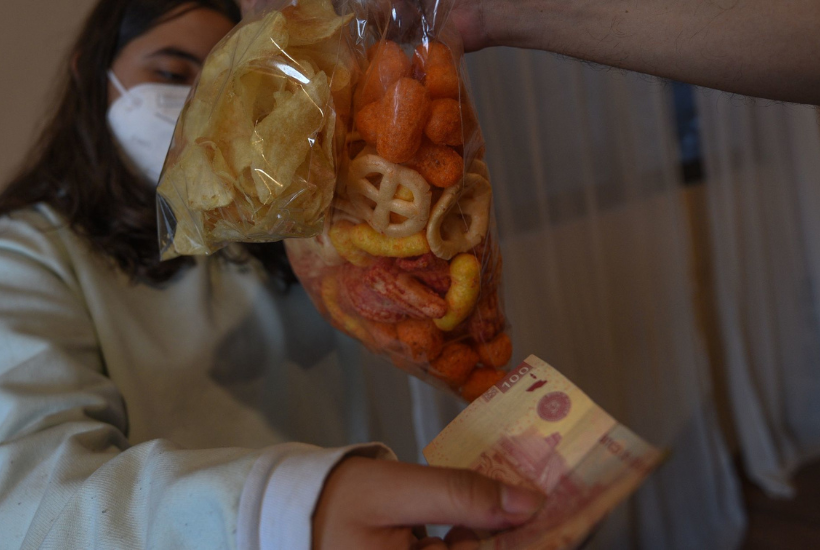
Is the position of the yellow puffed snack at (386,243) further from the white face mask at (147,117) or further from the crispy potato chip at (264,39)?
the white face mask at (147,117)

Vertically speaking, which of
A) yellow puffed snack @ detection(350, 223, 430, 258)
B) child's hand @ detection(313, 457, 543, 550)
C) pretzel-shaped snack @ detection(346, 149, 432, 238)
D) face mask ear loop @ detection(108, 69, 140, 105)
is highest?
face mask ear loop @ detection(108, 69, 140, 105)

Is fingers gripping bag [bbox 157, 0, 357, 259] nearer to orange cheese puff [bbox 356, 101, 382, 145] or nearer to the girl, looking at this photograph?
orange cheese puff [bbox 356, 101, 382, 145]

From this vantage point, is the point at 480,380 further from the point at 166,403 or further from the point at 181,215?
the point at 166,403

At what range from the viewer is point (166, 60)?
768 mm

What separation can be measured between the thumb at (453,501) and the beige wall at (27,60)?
1.04 metres

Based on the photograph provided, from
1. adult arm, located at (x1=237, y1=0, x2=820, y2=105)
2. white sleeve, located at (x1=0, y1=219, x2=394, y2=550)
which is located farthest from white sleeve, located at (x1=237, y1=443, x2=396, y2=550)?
adult arm, located at (x1=237, y1=0, x2=820, y2=105)

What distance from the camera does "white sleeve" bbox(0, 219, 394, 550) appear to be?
0.36 meters

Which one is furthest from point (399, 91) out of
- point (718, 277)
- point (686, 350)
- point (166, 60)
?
point (718, 277)

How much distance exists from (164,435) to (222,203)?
16.8 inches

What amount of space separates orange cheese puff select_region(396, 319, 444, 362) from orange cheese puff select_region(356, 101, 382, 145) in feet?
0.53

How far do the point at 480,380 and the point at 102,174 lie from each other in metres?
0.66

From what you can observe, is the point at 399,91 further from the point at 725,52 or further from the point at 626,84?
the point at 626,84

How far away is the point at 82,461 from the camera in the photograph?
1.55ft

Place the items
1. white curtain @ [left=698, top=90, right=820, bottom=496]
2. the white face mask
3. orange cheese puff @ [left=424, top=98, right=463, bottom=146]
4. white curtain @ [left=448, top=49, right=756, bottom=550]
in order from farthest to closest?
Result: white curtain @ [left=698, top=90, right=820, bottom=496] < white curtain @ [left=448, top=49, right=756, bottom=550] < the white face mask < orange cheese puff @ [left=424, top=98, right=463, bottom=146]
